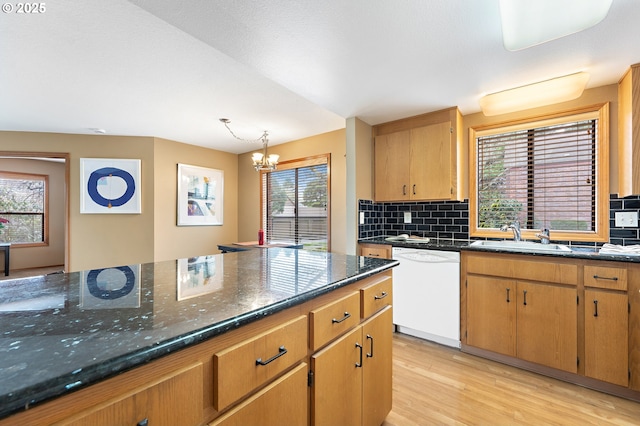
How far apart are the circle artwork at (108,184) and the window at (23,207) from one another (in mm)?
3791

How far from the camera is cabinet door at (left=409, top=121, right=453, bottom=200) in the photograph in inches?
110

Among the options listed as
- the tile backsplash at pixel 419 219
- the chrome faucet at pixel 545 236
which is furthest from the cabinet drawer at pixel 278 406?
the chrome faucet at pixel 545 236

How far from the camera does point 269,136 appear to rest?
13.3ft

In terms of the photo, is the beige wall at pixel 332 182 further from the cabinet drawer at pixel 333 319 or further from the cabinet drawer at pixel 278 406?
the cabinet drawer at pixel 278 406

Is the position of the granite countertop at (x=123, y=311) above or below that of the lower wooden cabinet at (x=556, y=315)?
above

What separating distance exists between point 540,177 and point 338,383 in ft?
8.72

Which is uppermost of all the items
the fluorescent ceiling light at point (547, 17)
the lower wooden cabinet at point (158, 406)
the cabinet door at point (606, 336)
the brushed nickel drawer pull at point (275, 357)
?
the fluorescent ceiling light at point (547, 17)

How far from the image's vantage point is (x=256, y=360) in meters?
0.81

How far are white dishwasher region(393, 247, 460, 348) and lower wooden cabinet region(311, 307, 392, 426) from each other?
47.0 inches

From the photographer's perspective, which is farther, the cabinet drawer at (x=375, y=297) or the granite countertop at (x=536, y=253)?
the granite countertop at (x=536, y=253)

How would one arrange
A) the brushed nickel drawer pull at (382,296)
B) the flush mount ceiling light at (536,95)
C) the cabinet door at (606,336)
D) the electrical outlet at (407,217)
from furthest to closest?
the electrical outlet at (407,217), the flush mount ceiling light at (536,95), the cabinet door at (606,336), the brushed nickel drawer pull at (382,296)

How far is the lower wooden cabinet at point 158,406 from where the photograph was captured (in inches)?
20.2

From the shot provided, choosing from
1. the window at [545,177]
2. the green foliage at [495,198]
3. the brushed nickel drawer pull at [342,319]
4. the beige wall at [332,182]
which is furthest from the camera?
the beige wall at [332,182]

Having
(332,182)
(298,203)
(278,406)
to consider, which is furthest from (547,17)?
(298,203)
